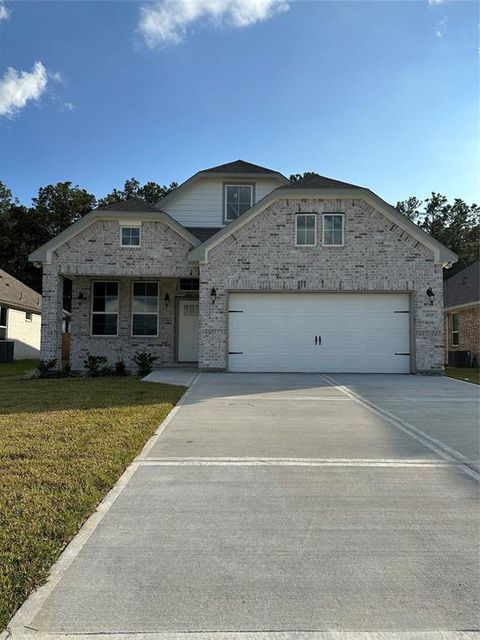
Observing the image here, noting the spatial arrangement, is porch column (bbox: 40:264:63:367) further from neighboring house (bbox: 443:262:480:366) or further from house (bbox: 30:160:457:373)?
neighboring house (bbox: 443:262:480:366)

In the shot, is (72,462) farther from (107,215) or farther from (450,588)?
(107,215)

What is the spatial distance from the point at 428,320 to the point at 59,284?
1135cm

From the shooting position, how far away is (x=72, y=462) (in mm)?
4758

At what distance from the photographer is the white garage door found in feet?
46.5

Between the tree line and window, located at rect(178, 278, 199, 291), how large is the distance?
82.6 ft

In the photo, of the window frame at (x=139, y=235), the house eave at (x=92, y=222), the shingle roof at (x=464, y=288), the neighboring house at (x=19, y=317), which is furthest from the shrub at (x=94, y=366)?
the shingle roof at (x=464, y=288)

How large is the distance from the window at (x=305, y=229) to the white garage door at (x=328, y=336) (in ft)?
5.55

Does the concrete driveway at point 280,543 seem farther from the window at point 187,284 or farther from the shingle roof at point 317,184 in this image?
the window at point 187,284

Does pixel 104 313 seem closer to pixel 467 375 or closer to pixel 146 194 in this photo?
pixel 467 375

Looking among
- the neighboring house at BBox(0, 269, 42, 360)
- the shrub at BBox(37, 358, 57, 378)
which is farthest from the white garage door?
the neighboring house at BBox(0, 269, 42, 360)

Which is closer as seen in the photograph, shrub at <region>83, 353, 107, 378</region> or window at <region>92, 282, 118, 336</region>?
shrub at <region>83, 353, 107, 378</region>

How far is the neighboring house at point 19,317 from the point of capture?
2303cm

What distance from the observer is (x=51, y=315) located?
48.4 feet

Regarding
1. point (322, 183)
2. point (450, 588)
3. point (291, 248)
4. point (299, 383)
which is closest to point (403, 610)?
point (450, 588)
